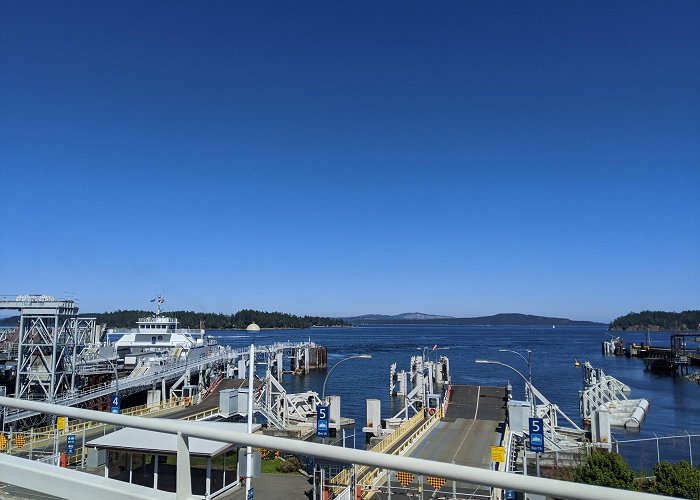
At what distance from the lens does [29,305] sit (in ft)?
141

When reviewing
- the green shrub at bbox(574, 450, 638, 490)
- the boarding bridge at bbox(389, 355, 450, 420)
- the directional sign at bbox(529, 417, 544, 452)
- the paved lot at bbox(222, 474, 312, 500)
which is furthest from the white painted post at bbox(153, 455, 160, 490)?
the boarding bridge at bbox(389, 355, 450, 420)

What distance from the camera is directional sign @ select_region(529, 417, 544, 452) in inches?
787

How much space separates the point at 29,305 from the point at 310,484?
106 feet

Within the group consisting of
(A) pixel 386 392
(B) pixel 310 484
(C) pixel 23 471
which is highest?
(C) pixel 23 471

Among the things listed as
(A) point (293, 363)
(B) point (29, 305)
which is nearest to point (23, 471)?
(B) point (29, 305)

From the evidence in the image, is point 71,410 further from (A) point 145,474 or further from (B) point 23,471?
(A) point 145,474

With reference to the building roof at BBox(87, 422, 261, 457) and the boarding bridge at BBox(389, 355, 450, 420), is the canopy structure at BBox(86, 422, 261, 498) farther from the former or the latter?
the boarding bridge at BBox(389, 355, 450, 420)

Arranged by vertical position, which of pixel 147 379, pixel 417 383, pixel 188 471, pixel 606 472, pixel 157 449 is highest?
pixel 188 471

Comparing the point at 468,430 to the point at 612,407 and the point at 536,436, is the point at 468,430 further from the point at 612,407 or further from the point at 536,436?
the point at 612,407

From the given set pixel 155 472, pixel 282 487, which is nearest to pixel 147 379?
pixel 282 487

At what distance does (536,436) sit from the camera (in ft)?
67.7

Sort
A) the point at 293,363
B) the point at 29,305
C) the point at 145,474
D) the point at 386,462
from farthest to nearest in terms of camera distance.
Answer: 1. the point at 293,363
2. the point at 29,305
3. the point at 145,474
4. the point at 386,462

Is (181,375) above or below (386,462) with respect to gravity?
below

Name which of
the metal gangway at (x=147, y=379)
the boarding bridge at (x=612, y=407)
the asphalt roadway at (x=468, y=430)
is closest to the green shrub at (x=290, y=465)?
the asphalt roadway at (x=468, y=430)
